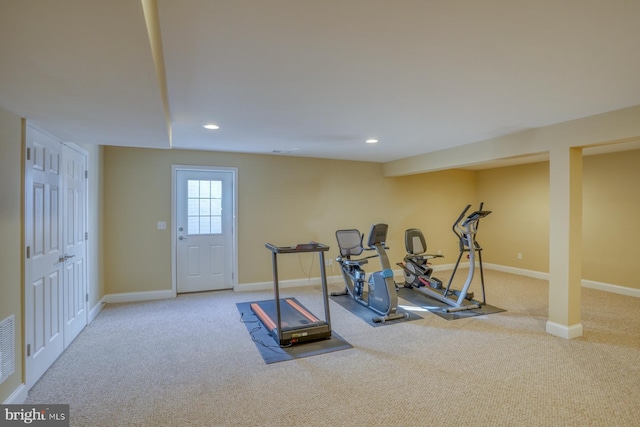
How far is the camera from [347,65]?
2.03 metres

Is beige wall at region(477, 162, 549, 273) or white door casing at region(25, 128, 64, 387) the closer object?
white door casing at region(25, 128, 64, 387)

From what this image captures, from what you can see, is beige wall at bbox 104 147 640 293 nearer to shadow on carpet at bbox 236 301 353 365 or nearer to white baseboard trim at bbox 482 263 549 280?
white baseboard trim at bbox 482 263 549 280

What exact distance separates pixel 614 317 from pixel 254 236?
16.9 ft

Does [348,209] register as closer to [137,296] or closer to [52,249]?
[137,296]

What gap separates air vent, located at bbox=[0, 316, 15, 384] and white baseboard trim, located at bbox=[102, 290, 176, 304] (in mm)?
2538

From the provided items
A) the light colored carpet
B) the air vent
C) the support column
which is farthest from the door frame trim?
the support column

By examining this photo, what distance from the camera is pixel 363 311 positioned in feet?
14.1

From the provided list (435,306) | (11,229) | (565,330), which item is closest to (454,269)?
(435,306)

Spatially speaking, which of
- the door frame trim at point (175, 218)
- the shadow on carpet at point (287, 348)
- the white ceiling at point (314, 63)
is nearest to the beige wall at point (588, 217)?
the white ceiling at point (314, 63)

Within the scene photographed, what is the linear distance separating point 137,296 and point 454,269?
15.7ft

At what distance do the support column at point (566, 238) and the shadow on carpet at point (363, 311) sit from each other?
1532 millimetres

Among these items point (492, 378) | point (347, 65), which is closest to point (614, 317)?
point (492, 378)

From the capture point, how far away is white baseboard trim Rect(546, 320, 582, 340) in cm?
337

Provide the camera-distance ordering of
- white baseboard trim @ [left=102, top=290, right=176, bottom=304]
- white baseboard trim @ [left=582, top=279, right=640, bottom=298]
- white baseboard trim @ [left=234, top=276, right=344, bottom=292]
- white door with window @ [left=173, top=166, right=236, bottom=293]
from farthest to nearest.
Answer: white baseboard trim @ [left=234, top=276, right=344, bottom=292] < white door with window @ [left=173, top=166, right=236, bottom=293] < white baseboard trim @ [left=582, top=279, right=640, bottom=298] < white baseboard trim @ [left=102, top=290, right=176, bottom=304]
